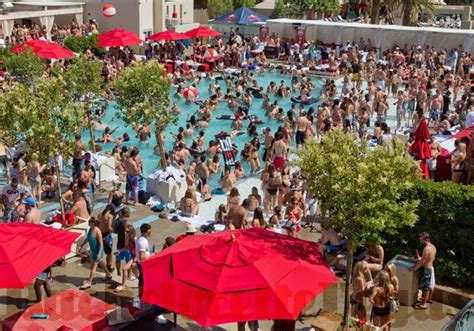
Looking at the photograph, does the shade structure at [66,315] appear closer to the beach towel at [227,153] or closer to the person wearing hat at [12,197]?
the person wearing hat at [12,197]

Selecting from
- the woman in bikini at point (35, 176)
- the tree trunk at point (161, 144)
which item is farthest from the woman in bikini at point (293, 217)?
the woman in bikini at point (35, 176)

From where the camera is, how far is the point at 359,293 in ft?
29.0

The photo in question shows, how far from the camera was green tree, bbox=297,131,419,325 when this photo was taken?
8125 millimetres

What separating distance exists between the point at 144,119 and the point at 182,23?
77.4 ft

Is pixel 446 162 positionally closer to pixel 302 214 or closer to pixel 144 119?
pixel 302 214

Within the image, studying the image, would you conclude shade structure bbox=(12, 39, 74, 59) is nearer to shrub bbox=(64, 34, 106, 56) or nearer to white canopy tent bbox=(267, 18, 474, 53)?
shrub bbox=(64, 34, 106, 56)

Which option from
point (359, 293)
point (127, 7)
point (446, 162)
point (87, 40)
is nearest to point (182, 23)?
point (127, 7)

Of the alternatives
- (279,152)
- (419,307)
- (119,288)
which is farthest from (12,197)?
(419,307)

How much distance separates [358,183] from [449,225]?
10.1 feet

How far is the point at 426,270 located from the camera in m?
9.86

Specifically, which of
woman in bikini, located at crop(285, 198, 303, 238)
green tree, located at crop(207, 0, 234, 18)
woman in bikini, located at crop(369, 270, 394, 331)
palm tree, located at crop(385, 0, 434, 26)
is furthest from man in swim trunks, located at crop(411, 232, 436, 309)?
green tree, located at crop(207, 0, 234, 18)

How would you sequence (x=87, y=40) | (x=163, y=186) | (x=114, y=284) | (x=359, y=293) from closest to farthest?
(x=359, y=293) → (x=114, y=284) → (x=163, y=186) → (x=87, y=40)

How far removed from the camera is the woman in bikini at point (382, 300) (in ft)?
27.3

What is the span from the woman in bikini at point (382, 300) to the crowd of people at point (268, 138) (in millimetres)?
17
